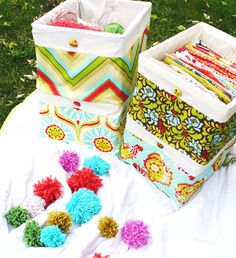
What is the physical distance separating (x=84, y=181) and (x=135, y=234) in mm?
304

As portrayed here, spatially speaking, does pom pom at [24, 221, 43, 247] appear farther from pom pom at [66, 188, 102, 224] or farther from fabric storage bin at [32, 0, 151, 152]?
fabric storage bin at [32, 0, 151, 152]

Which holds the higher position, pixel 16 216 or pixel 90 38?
pixel 90 38

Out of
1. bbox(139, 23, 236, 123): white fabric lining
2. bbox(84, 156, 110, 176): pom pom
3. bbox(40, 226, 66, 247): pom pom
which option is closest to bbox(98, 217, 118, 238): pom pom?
bbox(40, 226, 66, 247): pom pom

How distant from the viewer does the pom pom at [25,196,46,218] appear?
154 cm

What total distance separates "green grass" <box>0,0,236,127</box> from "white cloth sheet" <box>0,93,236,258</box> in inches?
19.5

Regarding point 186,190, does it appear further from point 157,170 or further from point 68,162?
point 68,162

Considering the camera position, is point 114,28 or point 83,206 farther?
point 114,28

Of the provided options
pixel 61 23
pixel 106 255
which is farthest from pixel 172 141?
pixel 61 23

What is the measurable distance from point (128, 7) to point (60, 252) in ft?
3.48

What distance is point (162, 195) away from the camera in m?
1.70

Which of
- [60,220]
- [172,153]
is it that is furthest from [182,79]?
[60,220]

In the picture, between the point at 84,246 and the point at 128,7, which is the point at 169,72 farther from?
the point at 84,246

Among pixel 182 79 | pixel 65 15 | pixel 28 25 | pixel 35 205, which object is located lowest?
pixel 28 25

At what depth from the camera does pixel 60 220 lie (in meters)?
1.47
